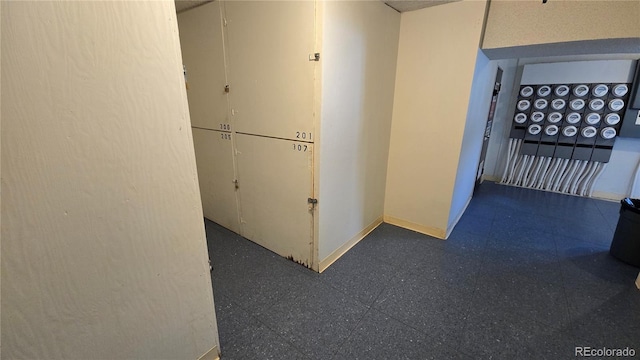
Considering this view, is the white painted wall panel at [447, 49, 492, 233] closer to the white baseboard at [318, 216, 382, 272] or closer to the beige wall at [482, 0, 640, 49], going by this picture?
the beige wall at [482, 0, 640, 49]

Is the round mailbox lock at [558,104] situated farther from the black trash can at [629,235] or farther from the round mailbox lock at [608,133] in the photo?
the black trash can at [629,235]

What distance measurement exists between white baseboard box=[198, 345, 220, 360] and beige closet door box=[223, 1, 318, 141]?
145cm

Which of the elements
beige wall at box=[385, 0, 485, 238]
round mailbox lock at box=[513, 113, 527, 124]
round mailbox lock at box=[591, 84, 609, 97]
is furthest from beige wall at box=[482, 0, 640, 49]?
round mailbox lock at box=[513, 113, 527, 124]

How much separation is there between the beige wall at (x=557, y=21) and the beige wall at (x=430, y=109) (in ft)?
0.64

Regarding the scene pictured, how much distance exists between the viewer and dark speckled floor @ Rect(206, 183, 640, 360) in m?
1.60

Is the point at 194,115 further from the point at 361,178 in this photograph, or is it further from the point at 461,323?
the point at 461,323

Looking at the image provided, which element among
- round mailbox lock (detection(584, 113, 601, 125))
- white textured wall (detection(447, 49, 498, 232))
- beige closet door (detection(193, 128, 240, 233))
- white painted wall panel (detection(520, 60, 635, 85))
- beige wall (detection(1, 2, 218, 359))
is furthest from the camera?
round mailbox lock (detection(584, 113, 601, 125))

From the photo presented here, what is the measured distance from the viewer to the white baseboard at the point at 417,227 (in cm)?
282

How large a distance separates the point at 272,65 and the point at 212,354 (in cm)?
196

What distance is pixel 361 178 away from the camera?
8.36ft

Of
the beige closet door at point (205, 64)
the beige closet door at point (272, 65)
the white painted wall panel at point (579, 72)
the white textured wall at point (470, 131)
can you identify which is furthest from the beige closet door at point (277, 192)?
the white painted wall panel at point (579, 72)

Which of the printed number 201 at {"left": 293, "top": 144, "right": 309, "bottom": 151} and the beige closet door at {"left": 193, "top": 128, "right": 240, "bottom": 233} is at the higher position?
the printed number 201 at {"left": 293, "top": 144, "right": 309, "bottom": 151}

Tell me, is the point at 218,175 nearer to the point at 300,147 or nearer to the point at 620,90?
the point at 300,147

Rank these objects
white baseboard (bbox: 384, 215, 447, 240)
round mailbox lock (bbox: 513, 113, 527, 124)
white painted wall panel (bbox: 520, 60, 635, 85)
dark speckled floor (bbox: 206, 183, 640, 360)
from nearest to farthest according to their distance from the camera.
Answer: dark speckled floor (bbox: 206, 183, 640, 360) < white baseboard (bbox: 384, 215, 447, 240) < white painted wall panel (bbox: 520, 60, 635, 85) < round mailbox lock (bbox: 513, 113, 527, 124)
